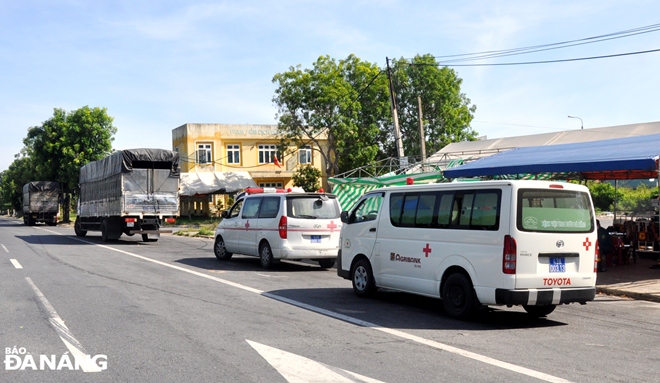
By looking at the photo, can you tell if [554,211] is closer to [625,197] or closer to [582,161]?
[582,161]

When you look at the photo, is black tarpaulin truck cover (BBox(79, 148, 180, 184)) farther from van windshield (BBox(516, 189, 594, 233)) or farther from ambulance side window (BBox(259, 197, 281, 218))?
van windshield (BBox(516, 189, 594, 233))

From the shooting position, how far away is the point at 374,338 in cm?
796

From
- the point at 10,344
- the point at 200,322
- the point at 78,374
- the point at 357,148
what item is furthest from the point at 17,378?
the point at 357,148

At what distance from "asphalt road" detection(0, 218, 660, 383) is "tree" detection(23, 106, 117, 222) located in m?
45.2

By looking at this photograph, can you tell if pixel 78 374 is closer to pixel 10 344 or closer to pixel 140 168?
pixel 10 344

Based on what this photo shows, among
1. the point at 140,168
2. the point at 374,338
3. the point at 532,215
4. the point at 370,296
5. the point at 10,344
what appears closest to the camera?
the point at 10,344

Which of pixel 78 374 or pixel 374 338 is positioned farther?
pixel 374 338

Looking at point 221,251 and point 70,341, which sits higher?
point 221,251

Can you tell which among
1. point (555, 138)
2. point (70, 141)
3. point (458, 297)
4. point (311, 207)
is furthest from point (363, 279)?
point (70, 141)

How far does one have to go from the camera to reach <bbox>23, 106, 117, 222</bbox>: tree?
183 ft

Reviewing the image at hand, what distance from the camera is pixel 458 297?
938cm

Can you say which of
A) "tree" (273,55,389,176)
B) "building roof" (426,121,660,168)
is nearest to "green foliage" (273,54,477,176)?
"tree" (273,55,389,176)

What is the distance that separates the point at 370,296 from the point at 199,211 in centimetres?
4813

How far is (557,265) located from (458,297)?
4.71ft
